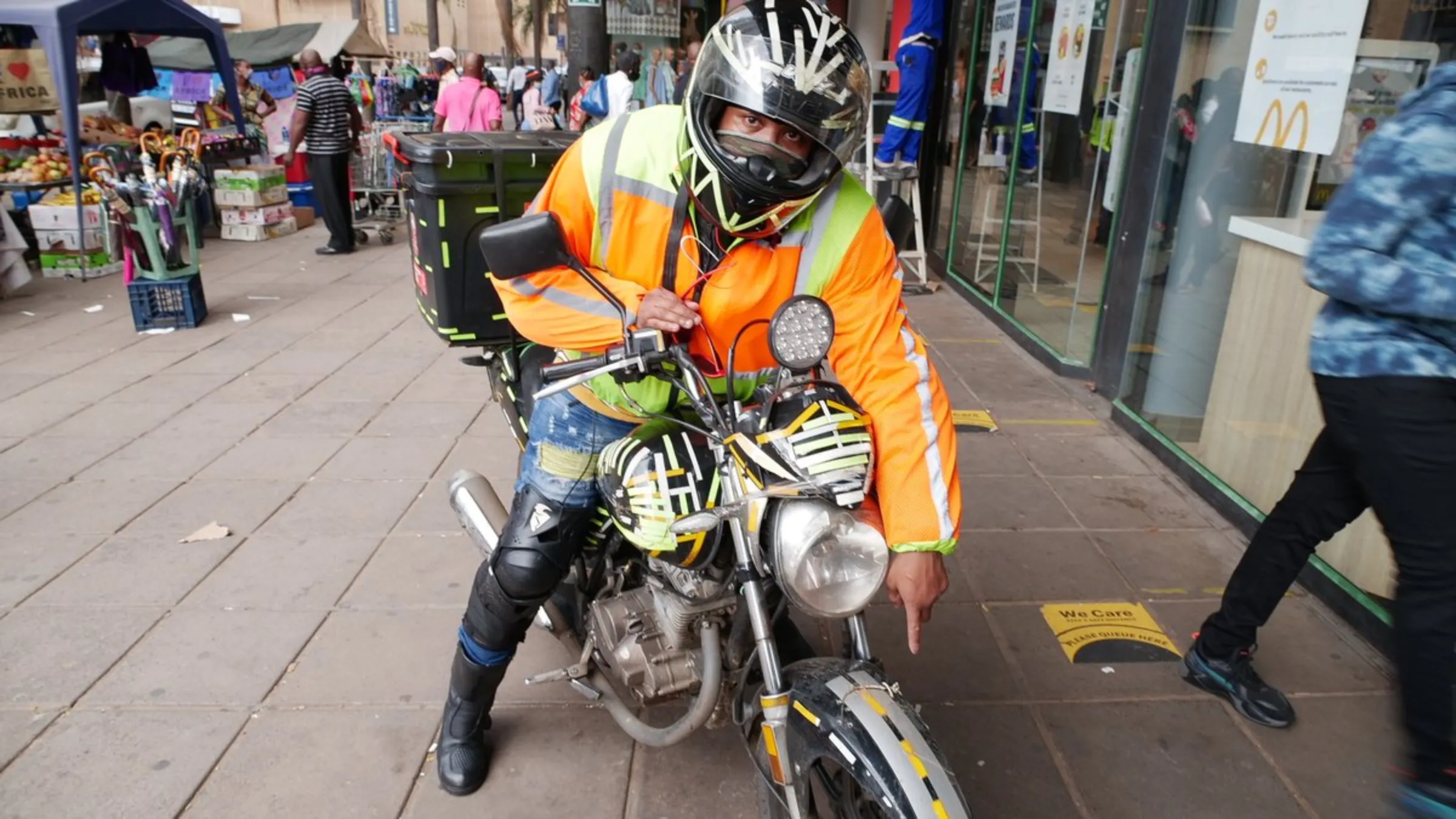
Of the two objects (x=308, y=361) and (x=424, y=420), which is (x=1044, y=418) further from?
(x=308, y=361)

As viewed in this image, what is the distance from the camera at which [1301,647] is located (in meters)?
3.20

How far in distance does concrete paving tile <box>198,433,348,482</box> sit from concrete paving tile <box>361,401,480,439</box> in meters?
0.25

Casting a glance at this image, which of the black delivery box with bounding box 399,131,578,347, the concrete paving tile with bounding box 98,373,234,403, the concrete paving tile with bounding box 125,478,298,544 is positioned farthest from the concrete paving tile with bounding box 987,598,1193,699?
the concrete paving tile with bounding box 98,373,234,403

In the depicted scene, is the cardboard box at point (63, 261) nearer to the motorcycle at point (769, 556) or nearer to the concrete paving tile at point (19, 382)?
the concrete paving tile at point (19, 382)

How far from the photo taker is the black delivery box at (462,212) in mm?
2840

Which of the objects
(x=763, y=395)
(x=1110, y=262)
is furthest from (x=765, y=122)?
(x=1110, y=262)

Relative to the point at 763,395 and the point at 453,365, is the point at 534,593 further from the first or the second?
the point at 453,365

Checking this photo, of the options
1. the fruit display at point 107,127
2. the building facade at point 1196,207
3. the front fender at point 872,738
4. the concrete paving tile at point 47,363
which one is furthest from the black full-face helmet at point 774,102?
the fruit display at point 107,127

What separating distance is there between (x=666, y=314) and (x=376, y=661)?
1.93m

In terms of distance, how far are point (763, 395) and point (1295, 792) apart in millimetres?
1903

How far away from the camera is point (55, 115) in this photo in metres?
10.9

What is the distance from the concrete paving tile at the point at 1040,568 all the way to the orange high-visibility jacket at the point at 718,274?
1799 millimetres

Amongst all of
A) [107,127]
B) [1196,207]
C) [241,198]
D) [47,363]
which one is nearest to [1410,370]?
[1196,207]

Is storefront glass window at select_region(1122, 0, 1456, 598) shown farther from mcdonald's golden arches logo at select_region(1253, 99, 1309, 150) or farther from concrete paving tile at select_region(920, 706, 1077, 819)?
concrete paving tile at select_region(920, 706, 1077, 819)
